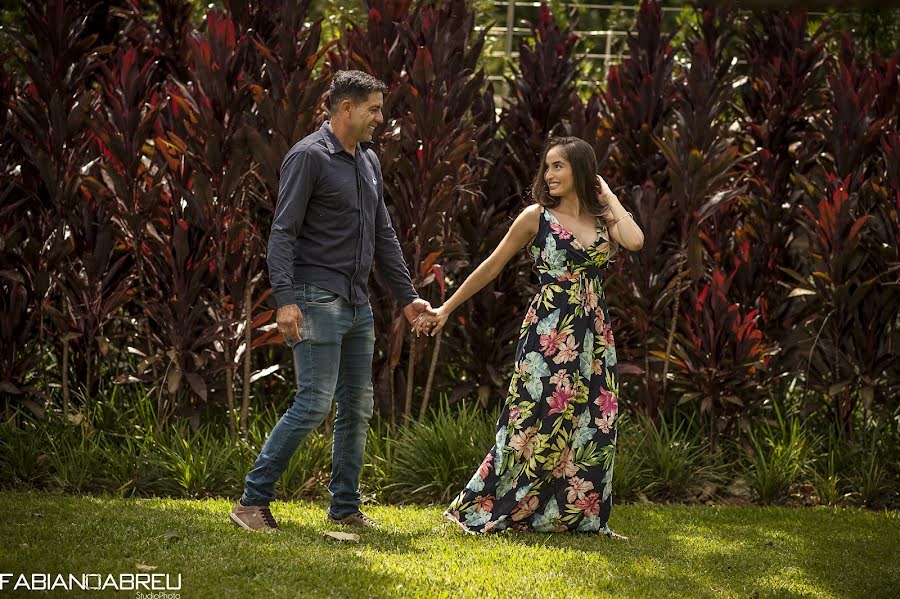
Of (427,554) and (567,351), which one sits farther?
(567,351)

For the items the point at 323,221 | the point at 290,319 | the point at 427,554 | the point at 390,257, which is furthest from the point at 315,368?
the point at 427,554

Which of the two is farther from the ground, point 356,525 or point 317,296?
point 317,296

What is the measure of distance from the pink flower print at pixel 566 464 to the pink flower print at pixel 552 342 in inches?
18.9

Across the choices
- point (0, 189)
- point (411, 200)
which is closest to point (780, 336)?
point (411, 200)

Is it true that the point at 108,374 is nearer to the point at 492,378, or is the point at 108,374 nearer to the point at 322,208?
the point at 492,378

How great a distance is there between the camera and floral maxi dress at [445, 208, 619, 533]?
4809mm

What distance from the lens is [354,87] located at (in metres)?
4.43

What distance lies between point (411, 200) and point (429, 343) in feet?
3.06

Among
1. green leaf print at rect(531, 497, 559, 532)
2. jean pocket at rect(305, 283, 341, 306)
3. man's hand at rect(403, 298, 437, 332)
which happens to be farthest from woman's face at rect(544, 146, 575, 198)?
green leaf print at rect(531, 497, 559, 532)

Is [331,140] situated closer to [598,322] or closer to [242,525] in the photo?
[598,322]

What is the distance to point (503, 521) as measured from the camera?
15.8 feet

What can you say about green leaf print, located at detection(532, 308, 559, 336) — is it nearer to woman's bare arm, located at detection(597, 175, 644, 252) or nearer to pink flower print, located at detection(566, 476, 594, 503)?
woman's bare arm, located at detection(597, 175, 644, 252)

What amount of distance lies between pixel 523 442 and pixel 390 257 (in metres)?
1.09

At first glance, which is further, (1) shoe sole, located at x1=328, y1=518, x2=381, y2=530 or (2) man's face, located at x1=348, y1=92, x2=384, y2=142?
(1) shoe sole, located at x1=328, y1=518, x2=381, y2=530
